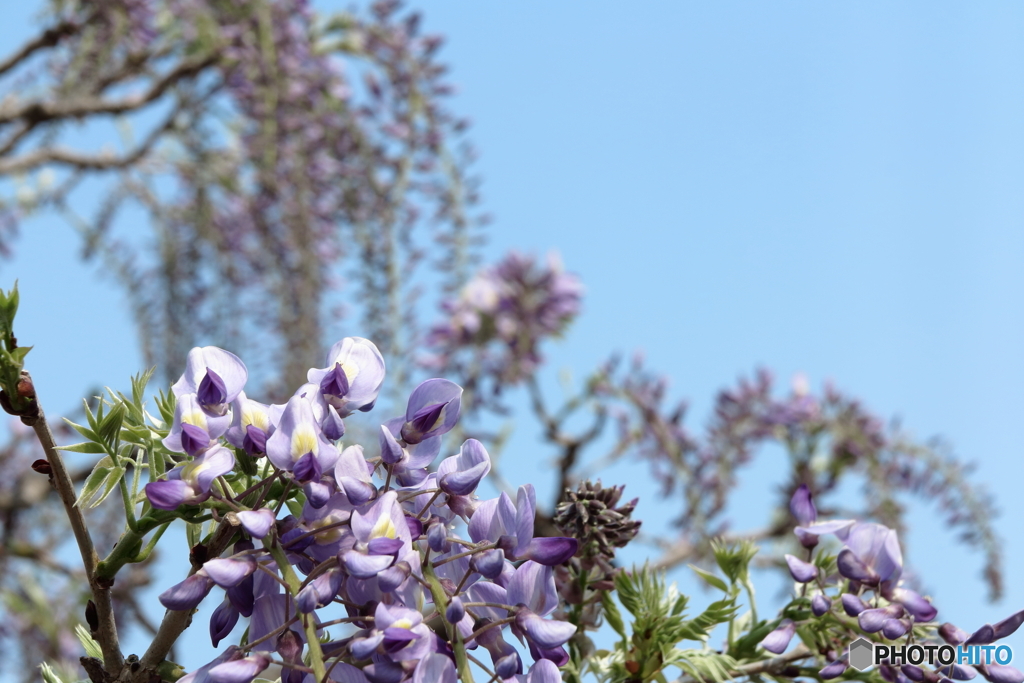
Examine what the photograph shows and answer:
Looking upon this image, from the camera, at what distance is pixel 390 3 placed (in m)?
2.97

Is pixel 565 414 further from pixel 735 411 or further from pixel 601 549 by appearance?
pixel 601 549

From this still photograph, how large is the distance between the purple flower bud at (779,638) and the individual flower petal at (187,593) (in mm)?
345

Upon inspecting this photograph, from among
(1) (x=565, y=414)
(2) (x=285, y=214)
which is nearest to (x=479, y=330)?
(1) (x=565, y=414)

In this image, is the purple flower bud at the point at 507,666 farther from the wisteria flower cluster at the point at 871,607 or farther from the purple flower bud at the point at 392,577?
the wisteria flower cluster at the point at 871,607

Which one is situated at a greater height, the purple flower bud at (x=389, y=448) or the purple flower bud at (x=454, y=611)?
the purple flower bud at (x=389, y=448)

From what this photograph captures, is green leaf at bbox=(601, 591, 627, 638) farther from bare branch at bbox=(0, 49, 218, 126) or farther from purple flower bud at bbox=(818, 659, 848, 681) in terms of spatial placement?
bare branch at bbox=(0, 49, 218, 126)

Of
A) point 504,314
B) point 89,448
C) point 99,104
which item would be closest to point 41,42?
point 99,104

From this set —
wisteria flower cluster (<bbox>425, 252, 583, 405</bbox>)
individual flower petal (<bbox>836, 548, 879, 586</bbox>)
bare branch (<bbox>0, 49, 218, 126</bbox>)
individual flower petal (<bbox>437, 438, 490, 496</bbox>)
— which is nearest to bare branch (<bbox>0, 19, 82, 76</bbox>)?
bare branch (<bbox>0, 49, 218, 126</bbox>)

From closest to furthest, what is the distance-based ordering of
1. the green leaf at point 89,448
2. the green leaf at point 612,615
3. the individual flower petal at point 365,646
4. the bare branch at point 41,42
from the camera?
the individual flower petal at point 365,646 → the green leaf at point 89,448 → the green leaf at point 612,615 → the bare branch at point 41,42

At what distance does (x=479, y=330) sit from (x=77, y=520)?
2.22 meters

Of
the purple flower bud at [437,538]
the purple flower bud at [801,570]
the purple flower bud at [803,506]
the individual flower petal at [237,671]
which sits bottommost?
the individual flower petal at [237,671]

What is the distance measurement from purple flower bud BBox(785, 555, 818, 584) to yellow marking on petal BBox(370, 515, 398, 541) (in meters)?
0.29

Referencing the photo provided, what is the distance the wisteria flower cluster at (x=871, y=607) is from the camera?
0.55 meters

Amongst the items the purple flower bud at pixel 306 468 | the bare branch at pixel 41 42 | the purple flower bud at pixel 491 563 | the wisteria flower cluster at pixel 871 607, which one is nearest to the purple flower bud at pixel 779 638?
the wisteria flower cluster at pixel 871 607
